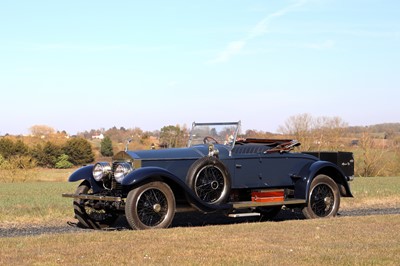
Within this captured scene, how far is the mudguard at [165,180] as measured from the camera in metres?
10.1

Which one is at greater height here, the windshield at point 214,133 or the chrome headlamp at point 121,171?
the windshield at point 214,133

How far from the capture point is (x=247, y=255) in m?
7.32

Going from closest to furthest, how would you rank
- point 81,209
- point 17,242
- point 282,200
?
1. point 17,242
2. point 81,209
3. point 282,200

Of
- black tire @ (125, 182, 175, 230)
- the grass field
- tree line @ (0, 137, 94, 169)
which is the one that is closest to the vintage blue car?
black tire @ (125, 182, 175, 230)

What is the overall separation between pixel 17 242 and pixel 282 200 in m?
5.50

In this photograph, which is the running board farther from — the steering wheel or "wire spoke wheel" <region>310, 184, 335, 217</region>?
the steering wheel

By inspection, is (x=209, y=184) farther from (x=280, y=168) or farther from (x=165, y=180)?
(x=280, y=168)

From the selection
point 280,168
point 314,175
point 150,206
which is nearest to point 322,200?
point 314,175

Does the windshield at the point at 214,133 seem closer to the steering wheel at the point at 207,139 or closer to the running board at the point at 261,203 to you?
the steering wheel at the point at 207,139

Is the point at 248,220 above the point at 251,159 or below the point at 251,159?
below

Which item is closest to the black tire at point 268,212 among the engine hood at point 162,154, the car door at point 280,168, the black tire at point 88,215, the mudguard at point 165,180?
the car door at point 280,168

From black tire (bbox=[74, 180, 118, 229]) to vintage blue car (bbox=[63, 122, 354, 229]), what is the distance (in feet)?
0.06

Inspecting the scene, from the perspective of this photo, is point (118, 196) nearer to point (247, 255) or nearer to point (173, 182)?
point (173, 182)

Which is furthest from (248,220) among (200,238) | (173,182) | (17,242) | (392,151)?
(392,151)
